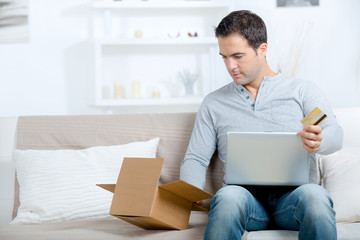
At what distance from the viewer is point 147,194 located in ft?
4.95

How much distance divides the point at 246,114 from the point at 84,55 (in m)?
2.15

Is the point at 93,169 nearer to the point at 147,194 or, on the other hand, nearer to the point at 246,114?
the point at 147,194

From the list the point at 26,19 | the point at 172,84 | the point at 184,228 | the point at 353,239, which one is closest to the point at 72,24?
the point at 26,19

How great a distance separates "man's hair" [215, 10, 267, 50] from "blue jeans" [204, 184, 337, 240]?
0.58 m

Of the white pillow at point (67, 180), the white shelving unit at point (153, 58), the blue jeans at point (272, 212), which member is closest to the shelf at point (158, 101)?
the white shelving unit at point (153, 58)

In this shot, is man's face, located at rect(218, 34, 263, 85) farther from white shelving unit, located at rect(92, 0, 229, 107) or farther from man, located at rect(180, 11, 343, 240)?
white shelving unit, located at rect(92, 0, 229, 107)

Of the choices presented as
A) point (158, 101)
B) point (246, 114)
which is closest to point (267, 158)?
point (246, 114)

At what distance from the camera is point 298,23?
3.74 metres

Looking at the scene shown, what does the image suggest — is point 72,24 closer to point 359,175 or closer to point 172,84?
point 172,84

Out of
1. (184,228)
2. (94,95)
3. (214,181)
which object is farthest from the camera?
(94,95)

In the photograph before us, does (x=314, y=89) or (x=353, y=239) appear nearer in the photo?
(x=353, y=239)

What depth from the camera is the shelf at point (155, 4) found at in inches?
137

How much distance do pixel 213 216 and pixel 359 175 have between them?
2.19 feet

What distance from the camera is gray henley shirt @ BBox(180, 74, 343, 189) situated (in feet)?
Result: 5.97
